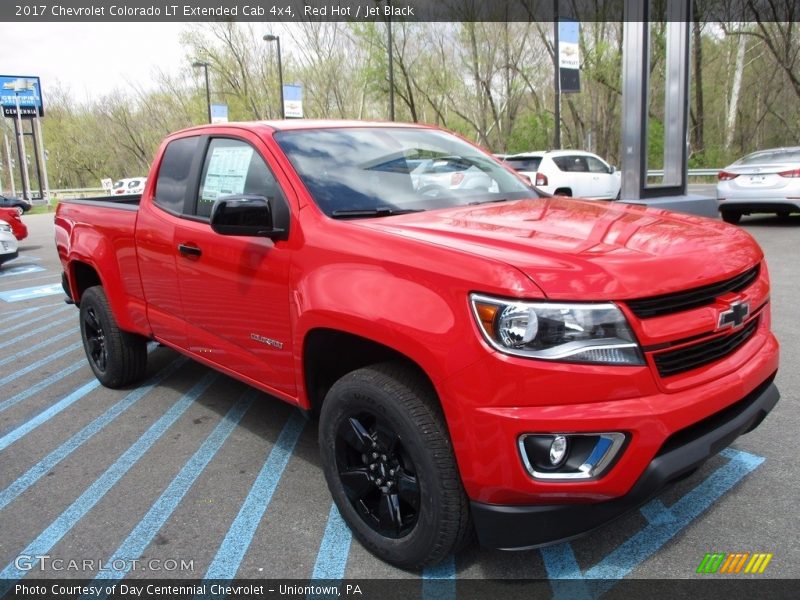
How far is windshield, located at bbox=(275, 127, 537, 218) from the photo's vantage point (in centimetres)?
310

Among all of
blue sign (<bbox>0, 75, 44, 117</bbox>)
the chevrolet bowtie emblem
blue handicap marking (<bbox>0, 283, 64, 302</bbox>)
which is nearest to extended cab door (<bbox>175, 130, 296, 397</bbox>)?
the chevrolet bowtie emblem

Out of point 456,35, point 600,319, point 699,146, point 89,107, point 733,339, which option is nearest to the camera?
point 600,319

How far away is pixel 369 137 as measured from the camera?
362 centimetres

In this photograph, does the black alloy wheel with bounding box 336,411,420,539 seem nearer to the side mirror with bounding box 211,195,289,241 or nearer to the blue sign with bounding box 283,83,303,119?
the side mirror with bounding box 211,195,289,241

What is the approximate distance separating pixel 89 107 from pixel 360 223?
68836mm

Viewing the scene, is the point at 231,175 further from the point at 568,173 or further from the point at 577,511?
the point at 568,173

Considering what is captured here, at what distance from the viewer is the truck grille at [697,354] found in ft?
7.11

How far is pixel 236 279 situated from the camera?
3.26 meters

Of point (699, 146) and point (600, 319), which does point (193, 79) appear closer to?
point (699, 146)

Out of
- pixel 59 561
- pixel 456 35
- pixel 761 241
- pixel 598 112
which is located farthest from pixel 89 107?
pixel 59 561

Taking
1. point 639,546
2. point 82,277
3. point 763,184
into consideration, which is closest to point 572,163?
point 763,184

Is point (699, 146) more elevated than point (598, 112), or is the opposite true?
point (598, 112)

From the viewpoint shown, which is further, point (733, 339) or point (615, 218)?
point (615, 218)

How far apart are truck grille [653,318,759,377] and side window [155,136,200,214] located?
285cm
